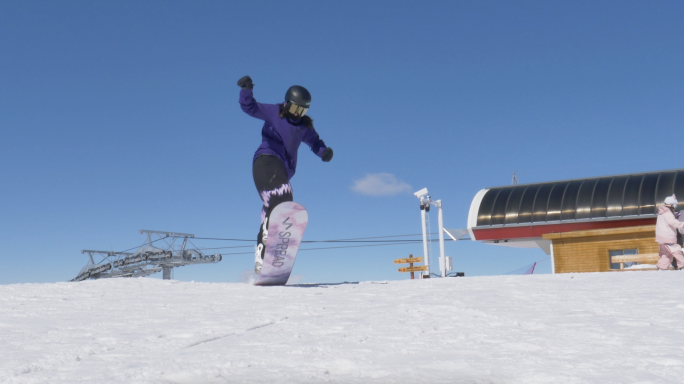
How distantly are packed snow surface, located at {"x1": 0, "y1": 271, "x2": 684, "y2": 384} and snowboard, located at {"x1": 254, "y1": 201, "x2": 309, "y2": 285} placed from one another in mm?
1501

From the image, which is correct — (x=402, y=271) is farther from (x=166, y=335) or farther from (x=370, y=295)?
(x=166, y=335)

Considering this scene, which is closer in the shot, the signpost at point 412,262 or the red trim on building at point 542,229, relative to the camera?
the signpost at point 412,262

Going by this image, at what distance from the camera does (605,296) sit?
15.3 feet

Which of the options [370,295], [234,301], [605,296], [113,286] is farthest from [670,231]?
[113,286]

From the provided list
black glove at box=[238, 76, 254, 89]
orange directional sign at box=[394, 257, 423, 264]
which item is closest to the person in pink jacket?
orange directional sign at box=[394, 257, 423, 264]

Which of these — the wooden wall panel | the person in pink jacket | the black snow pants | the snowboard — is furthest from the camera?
the wooden wall panel

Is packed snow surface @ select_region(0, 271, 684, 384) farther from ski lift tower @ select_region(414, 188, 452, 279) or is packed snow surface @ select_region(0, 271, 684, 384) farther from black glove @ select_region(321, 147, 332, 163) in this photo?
ski lift tower @ select_region(414, 188, 452, 279)

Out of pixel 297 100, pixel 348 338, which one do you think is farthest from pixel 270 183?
pixel 348 338

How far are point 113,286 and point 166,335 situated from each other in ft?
11.1

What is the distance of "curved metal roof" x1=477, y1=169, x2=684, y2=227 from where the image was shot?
18797 millimetres

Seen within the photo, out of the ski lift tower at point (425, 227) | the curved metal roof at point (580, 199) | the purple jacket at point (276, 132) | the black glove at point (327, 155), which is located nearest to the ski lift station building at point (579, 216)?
the curved metal roof at point (580, 199)

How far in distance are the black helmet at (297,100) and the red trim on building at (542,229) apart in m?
15.4

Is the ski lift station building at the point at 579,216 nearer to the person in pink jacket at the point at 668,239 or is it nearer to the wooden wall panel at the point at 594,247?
the wooden wall panel at the point at 594,247

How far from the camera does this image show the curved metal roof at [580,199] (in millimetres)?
18797
